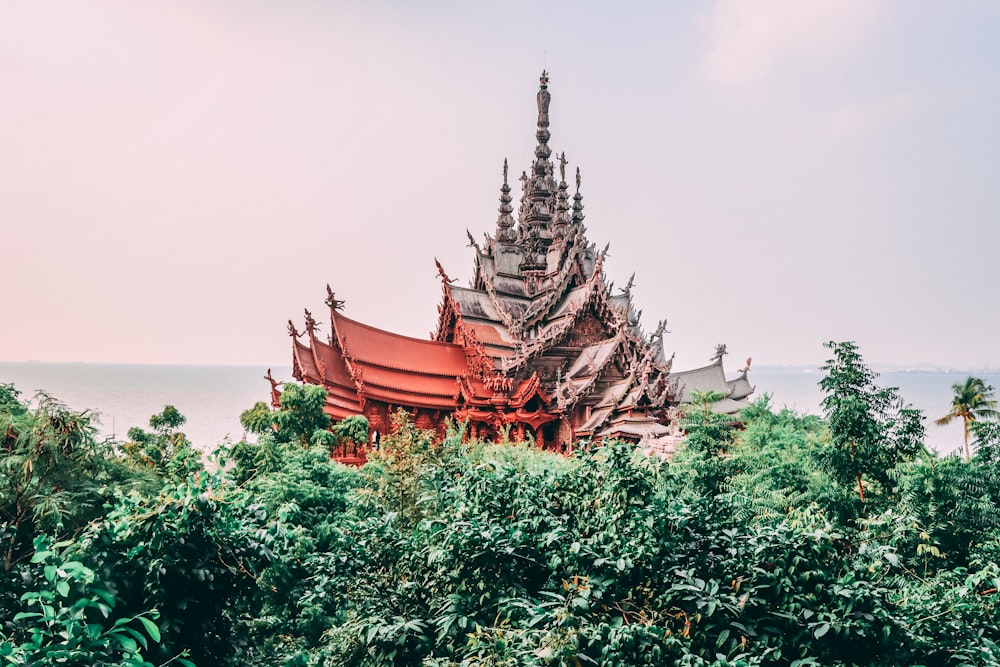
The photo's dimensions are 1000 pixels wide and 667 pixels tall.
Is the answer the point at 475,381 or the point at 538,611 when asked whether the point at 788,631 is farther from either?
the point at 475,381

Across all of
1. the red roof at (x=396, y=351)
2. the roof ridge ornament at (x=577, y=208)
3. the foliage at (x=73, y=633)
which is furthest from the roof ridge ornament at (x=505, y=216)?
the foliage at (x=73, y=633)

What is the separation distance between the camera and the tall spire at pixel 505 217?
116ft

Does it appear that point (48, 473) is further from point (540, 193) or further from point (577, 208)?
point (577, 208)

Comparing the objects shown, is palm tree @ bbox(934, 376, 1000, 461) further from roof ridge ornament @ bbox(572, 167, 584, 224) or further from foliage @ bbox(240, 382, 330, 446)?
foliage @ bbox(240, 382, 330, 446)

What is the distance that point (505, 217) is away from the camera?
119 feet

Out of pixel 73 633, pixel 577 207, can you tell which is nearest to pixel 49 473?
pixel 73 633

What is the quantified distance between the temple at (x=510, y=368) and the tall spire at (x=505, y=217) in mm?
7492

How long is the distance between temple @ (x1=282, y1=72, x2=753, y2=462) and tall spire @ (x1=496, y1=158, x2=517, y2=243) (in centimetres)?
749

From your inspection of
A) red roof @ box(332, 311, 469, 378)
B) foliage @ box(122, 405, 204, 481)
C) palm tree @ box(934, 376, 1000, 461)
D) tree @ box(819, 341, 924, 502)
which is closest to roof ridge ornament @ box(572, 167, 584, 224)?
red roof @ box(332, 311, 469, 378)

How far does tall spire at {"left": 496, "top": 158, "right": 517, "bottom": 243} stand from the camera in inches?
1394

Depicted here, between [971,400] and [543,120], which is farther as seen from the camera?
[543,120]

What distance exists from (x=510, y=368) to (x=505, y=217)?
1519cm

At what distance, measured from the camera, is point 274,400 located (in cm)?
2269

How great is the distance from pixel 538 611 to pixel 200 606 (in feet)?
8.93
